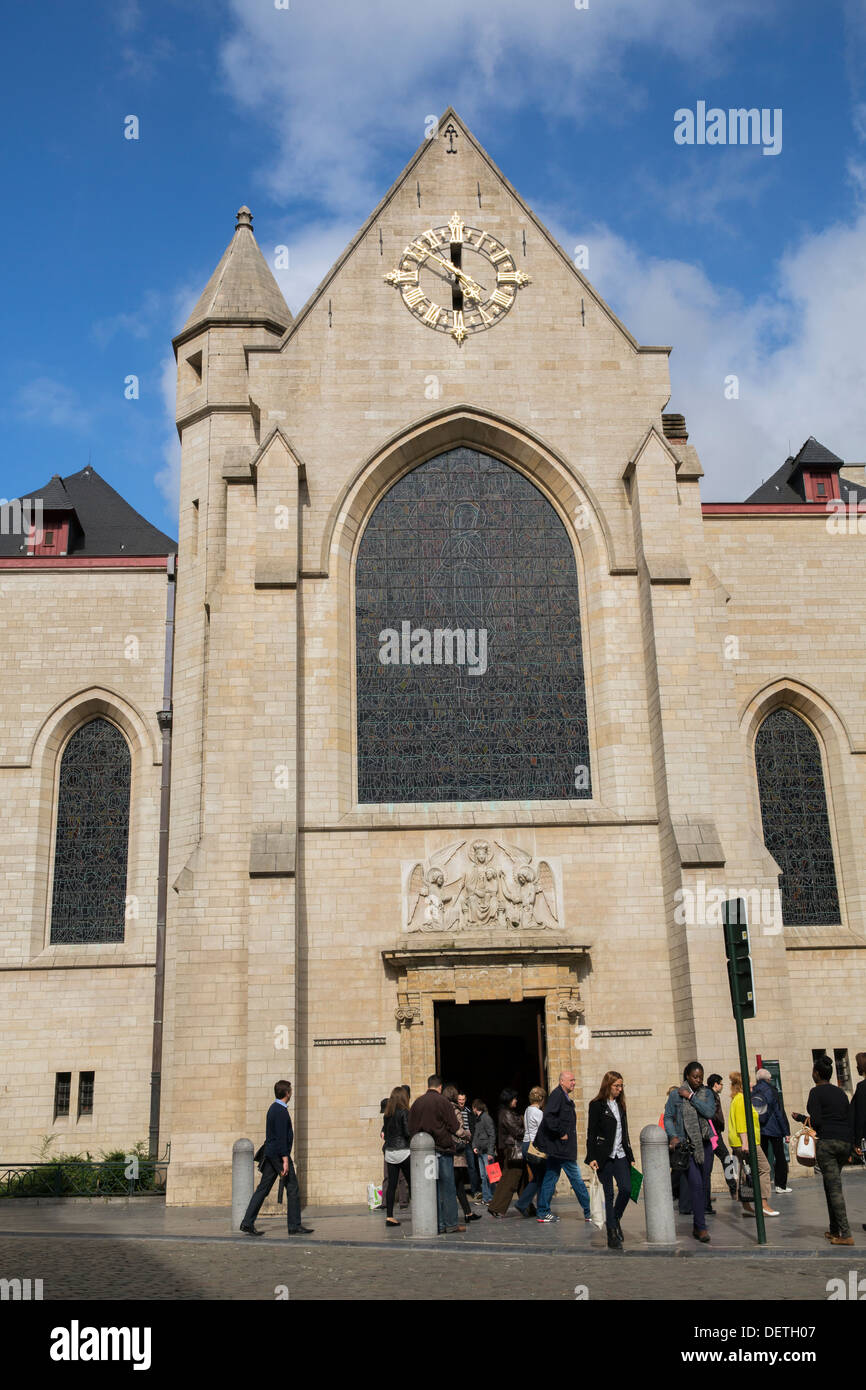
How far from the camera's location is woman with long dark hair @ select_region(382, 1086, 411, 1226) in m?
13.5

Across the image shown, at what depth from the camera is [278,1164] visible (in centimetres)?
1253

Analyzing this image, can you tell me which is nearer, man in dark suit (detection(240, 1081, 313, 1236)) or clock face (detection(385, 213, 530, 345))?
man in dark suit (detection(240, 1081, 313, 1236))

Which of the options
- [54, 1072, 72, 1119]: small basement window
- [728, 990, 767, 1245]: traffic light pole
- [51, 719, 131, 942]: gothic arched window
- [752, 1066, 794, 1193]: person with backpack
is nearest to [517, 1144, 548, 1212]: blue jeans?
[752, 1066, 794, 1193]: person with backpack

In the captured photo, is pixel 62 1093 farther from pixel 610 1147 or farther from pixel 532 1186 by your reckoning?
pixel 610 1147

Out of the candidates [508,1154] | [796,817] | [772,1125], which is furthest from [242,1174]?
[796,817]

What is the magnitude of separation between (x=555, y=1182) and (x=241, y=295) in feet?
55.2

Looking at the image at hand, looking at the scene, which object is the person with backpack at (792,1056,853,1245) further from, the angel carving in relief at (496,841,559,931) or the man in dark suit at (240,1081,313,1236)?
the angel carving in relief at (496,841,559,931)

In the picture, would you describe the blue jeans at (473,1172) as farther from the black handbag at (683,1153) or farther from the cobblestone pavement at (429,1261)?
the black handbag at (683,1153)

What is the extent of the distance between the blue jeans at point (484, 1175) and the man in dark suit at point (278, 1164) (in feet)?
12.0

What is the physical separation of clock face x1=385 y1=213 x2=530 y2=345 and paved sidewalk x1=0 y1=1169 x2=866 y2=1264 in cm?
1340

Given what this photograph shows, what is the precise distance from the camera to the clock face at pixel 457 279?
69.5 feet

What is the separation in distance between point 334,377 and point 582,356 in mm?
4075
